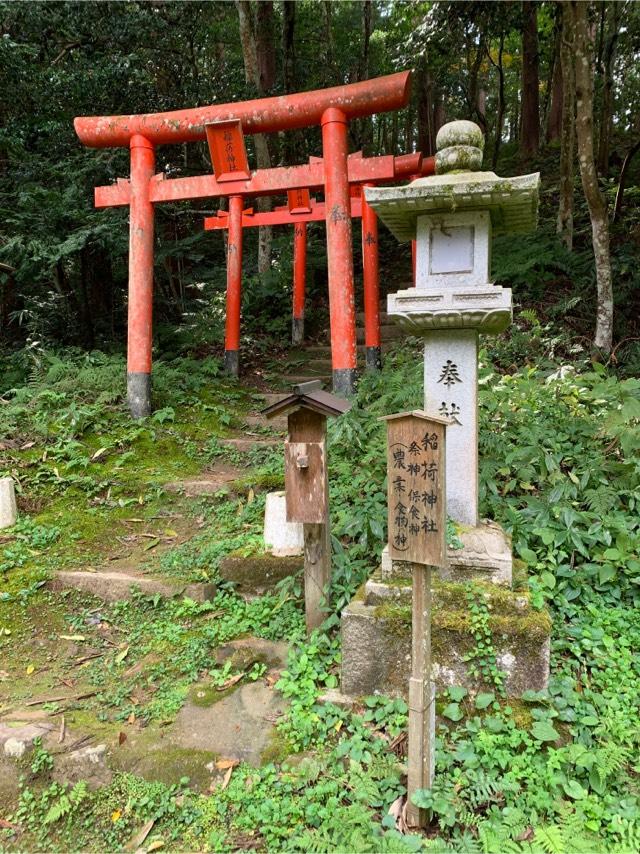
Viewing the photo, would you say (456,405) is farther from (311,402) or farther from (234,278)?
(234,278)

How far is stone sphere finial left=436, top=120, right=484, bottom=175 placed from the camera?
11.2 ft

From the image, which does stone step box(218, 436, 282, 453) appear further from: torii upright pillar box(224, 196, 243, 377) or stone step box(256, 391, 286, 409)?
torii upright pillar box(224, 196, 243, 377)

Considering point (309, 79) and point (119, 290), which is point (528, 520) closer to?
point (119, 290)

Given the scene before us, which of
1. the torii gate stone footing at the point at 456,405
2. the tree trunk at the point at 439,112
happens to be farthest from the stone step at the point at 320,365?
the tree trunk at the point at 439,112

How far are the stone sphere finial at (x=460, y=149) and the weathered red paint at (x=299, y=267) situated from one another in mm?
8309

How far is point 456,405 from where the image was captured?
3.54 meters

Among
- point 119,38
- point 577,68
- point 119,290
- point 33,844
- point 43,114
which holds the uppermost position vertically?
point 119,38

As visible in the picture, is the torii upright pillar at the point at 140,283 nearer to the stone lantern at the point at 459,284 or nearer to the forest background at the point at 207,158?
the forest background at the point at 207,158

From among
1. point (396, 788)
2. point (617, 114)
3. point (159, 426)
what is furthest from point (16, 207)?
point (617, 114)

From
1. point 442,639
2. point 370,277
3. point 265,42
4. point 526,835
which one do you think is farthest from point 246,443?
point 265,42

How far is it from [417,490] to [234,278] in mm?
8140

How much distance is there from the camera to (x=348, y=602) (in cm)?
349

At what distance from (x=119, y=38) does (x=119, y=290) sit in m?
5.42

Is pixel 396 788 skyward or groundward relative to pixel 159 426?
groundward
